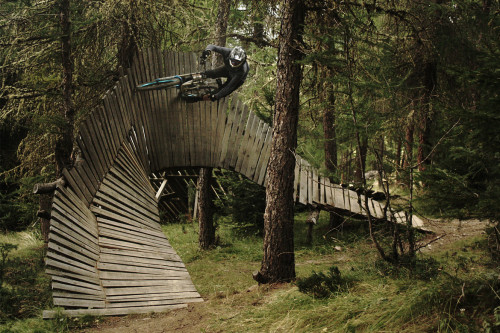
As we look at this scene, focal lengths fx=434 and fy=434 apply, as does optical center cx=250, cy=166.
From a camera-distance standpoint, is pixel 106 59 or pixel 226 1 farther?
pixel 226 1

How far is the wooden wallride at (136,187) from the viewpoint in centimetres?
532

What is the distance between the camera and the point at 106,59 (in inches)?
397

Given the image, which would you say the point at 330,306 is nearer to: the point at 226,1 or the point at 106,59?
the point at 106,59

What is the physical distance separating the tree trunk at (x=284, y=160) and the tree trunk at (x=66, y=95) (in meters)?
3.95

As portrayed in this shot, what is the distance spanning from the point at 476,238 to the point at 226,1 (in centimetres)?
826

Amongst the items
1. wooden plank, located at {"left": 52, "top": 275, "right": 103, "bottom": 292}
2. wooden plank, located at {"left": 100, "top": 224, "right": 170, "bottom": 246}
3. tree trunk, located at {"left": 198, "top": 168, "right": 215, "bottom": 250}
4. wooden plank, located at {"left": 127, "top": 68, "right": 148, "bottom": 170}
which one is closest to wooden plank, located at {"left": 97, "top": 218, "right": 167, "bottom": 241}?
wooden plank, located at {"left": 100, "top": 224, "right": 170, "bottom": 246}

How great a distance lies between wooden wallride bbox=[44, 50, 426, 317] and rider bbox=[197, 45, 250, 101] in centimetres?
46

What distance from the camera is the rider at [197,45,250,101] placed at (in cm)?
941

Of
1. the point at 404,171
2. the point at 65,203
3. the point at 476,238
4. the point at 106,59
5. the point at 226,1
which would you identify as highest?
the point at 226,1

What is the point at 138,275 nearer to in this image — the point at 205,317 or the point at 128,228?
the point at 128,228

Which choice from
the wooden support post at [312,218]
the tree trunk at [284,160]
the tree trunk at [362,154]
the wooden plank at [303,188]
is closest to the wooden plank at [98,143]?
the tree trunk at [284,160]

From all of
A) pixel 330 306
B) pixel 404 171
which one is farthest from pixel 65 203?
pixel 404 171

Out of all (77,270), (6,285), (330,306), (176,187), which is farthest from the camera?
(176,187)

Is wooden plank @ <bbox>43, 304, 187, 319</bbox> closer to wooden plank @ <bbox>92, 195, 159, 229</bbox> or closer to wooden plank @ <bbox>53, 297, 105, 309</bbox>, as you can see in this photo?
wooden plank @ <bbox>53, 297, 105, 309</bbox>
